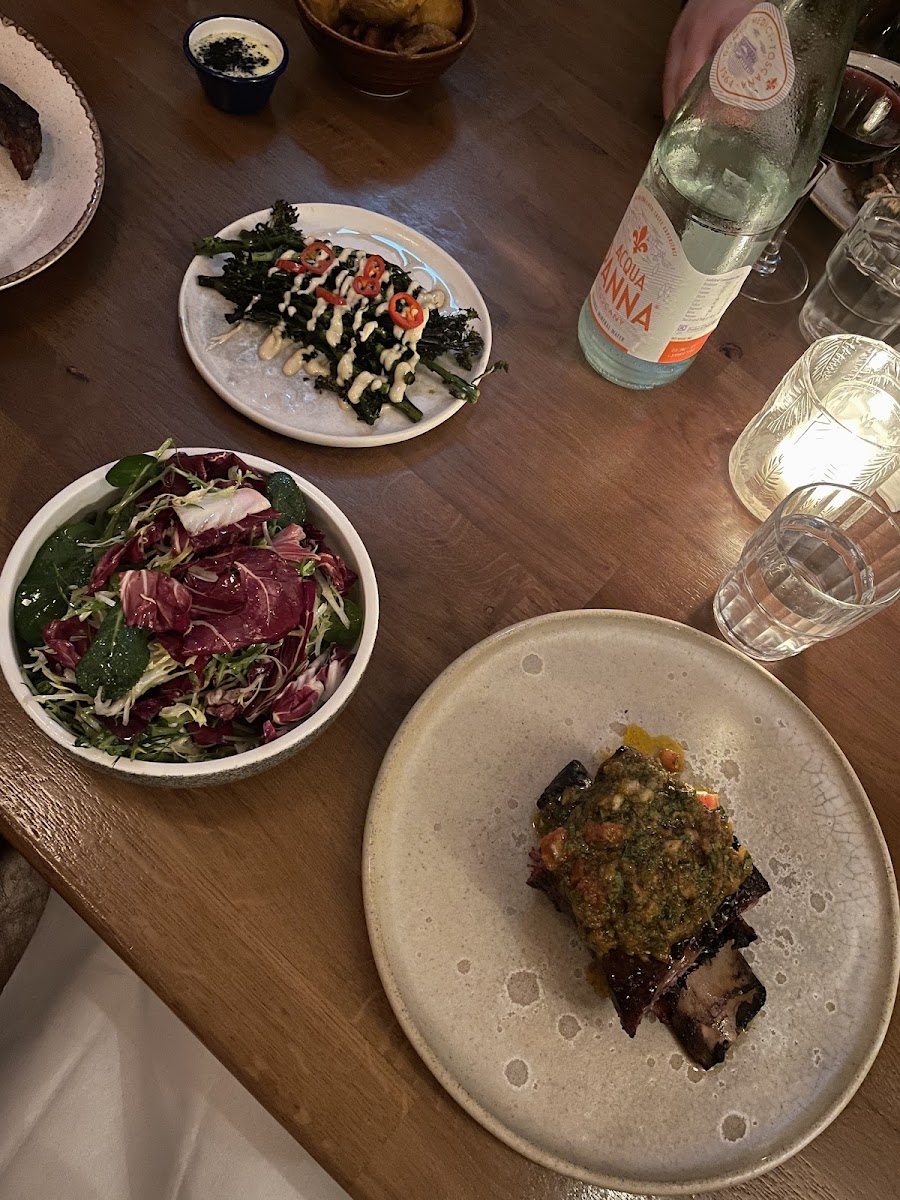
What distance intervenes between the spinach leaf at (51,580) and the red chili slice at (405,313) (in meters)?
0.49

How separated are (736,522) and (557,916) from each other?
60 cm

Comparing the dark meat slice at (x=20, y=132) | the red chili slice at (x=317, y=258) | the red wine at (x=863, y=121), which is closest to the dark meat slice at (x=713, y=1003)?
the red chili slice at (x=317, y=258)

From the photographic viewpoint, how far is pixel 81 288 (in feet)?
3.74

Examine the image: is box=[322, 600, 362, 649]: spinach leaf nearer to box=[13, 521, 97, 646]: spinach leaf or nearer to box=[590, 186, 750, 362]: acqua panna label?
box=[13, 521, 97, 646]: spinach leaf

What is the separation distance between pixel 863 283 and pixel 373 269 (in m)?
0.72

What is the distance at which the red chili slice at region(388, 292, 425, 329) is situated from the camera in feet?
3.61

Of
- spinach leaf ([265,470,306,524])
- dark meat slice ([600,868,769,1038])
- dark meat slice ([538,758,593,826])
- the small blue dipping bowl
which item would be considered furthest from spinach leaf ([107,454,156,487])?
the small blue dipping bowl

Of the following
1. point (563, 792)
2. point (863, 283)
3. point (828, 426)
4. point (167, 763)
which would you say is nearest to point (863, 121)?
point (863, 283)

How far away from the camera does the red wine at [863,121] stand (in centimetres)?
119

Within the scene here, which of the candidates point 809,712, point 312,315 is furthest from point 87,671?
point 809,712

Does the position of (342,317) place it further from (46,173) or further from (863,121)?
(863,121)

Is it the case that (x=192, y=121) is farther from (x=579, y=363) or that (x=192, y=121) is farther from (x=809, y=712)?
(x=809, y=712)

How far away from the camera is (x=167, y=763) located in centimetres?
76

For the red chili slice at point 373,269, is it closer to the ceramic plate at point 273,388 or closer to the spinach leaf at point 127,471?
the ceramic plate at point 273,388
